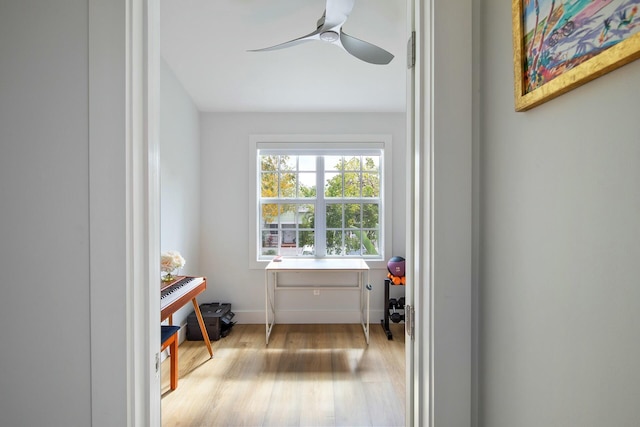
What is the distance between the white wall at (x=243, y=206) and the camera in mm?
3584

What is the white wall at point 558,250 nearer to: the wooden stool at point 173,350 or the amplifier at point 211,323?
the wooden stool at point 173,350

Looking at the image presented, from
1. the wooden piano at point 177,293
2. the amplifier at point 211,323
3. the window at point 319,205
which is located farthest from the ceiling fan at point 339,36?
the amplifier at point 211,323

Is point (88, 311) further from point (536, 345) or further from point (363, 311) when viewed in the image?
point (363, 311)

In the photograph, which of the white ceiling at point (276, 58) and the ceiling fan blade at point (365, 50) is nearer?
the ceiling fan blade at point (365, 50)

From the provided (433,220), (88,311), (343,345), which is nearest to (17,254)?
(88,311)

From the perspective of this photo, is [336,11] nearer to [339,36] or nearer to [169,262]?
[339,36]

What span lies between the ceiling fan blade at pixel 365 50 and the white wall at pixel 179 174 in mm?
1662

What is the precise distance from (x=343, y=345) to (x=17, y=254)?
9.01 ft

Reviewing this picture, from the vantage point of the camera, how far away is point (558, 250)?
55 centimetres

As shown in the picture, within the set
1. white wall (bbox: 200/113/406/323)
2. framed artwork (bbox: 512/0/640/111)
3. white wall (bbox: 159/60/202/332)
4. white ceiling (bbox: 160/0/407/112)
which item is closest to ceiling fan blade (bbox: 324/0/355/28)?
white ceiling (bbox: 160/0/407/112)

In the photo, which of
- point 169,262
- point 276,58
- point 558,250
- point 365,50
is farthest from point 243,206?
point 558,250

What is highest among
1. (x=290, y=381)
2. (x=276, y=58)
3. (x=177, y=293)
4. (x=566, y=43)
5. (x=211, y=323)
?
(x=276, y=58)

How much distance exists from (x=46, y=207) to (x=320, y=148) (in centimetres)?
301

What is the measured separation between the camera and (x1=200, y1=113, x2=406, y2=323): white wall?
11.8 feet
